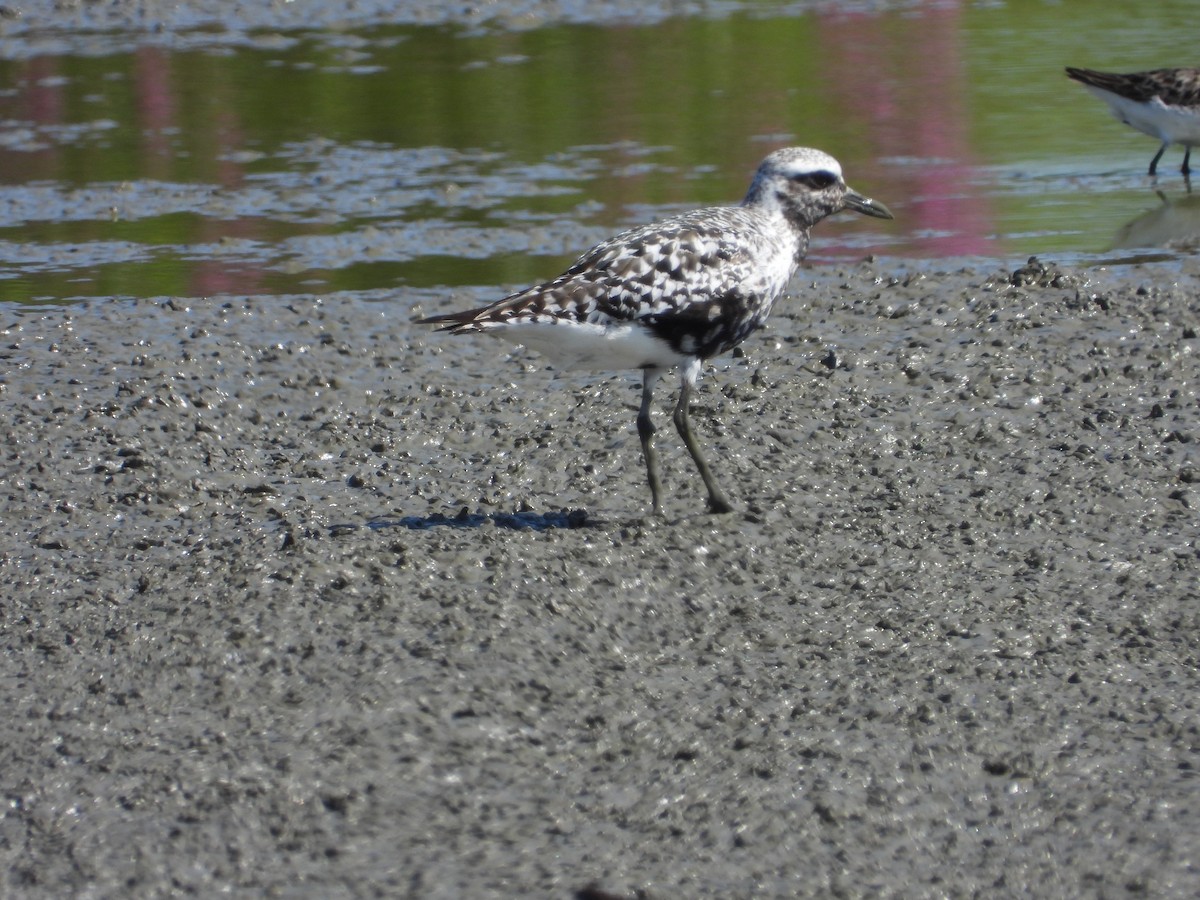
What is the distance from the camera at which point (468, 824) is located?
428 centimetres

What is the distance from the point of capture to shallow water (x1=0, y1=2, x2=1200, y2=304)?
10.5 meters

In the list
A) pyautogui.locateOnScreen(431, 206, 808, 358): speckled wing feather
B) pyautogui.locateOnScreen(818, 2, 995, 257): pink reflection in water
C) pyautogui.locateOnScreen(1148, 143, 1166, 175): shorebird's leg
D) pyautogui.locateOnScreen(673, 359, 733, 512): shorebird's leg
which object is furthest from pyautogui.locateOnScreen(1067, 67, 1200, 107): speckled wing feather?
pyautogui.locateOnScreen(673, 359, 733, 512): shorebird's leg

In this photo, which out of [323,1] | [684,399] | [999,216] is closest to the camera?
[684,399]

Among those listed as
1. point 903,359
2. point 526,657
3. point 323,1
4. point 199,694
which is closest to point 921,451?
point 903,359

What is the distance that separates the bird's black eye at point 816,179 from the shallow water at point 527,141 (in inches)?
130

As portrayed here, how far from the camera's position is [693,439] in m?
6.55

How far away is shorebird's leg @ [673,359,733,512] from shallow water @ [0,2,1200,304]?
336cm

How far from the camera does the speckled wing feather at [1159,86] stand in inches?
468

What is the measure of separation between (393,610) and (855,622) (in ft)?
5.04

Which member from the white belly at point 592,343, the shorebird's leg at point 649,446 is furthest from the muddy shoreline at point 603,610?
the white belly at point 592,343

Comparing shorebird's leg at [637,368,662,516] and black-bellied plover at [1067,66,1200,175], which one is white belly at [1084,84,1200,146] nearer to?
black-bellied plover at [1067,66,1200,175]

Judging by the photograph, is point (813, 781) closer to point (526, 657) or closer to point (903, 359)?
point (526, 657)

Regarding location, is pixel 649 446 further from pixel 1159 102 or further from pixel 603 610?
pixel 1159 102

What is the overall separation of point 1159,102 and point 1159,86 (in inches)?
8.1
